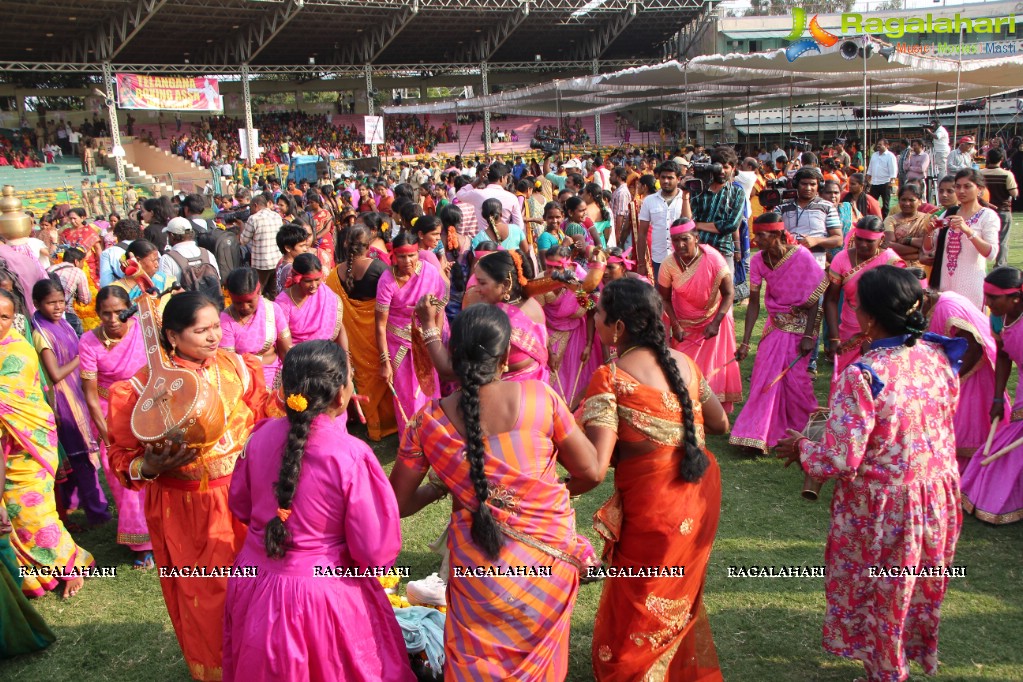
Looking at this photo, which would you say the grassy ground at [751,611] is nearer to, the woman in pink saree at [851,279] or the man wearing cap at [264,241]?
the woman in pink saree at [851,279]

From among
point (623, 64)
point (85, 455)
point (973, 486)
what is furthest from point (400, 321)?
point (623, 64)

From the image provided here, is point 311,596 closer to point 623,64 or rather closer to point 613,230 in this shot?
point 613,230

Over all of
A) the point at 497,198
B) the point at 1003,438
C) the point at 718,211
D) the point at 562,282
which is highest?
the point at 497,198

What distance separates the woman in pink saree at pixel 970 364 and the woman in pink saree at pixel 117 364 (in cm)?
387

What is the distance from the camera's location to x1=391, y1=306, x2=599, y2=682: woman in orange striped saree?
89.1 inches

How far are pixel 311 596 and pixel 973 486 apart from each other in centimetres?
342

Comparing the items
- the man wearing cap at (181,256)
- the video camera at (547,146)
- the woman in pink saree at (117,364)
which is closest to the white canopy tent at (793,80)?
the video camera at (547,146)

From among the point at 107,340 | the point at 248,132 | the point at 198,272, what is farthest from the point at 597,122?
the point at 107,340

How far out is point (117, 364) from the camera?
416 centimetres

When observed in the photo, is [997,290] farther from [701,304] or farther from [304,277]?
[304,277]

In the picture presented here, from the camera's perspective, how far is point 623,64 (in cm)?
3744

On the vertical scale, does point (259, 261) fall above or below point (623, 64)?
below

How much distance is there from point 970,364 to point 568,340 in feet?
7.90

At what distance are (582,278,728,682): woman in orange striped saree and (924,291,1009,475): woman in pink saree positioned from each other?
5.64 ft
